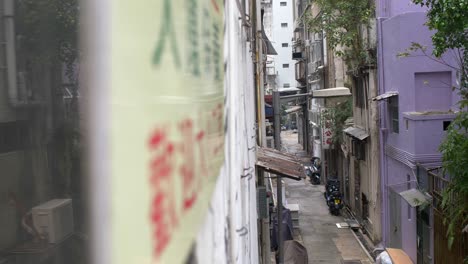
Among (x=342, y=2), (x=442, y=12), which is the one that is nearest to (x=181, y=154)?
(x=442, y=12)

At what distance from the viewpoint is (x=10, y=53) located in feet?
2.12

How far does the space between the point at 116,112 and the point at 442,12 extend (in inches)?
258

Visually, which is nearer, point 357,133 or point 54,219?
point 54,219

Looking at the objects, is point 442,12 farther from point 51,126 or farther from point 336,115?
point 336,115

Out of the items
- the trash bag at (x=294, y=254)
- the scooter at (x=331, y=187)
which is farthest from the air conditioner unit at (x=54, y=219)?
the scooter at (x=331, y=187)

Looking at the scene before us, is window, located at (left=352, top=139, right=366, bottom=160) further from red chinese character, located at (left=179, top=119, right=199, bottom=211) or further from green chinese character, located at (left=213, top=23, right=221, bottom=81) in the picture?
red chinese character, located at (left=179, top=119, right=199, bottom=211)

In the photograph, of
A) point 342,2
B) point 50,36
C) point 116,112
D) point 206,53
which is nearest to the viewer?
point 50,36

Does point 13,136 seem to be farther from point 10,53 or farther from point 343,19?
point 343,19

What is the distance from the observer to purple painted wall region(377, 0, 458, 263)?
10664 millimetres

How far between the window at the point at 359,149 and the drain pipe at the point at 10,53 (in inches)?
621

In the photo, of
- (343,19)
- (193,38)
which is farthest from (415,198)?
(193,38)

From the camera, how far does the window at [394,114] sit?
12249 millimetres

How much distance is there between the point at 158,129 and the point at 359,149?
15.8m

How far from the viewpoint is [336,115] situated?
776 inches
